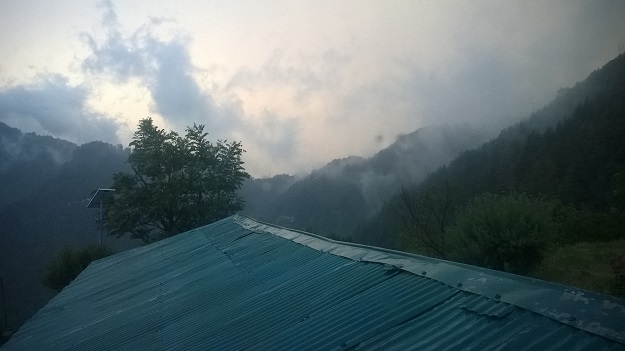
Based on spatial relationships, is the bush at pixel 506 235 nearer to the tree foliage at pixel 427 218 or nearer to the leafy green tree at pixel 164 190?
the tree foliage at pixel 427 218

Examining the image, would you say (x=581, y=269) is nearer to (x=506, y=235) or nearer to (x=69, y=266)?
(x=506, y=235)

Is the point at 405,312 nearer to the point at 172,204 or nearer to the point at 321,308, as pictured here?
the point at 321,308

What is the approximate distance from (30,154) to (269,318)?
76.1 metres

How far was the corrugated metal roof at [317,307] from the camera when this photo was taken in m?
2.65

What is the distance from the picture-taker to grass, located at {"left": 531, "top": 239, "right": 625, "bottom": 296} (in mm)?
12758

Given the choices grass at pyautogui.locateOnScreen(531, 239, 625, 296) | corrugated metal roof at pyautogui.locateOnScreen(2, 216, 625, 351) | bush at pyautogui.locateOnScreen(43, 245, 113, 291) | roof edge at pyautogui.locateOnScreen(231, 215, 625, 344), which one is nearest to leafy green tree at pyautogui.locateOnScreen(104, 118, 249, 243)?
bush at pyautogui.locateOnScreen(43, 245, 113, 291)

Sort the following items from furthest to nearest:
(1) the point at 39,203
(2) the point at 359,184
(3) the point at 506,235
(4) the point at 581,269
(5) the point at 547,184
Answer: (2) the point at 359,184 < (1) the point at 39,203 < (5) the point at 547,184 < (4) the point at 581,269 < (3) the point at 506,235

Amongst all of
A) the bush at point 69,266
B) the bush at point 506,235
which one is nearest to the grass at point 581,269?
the bush at point 506,235

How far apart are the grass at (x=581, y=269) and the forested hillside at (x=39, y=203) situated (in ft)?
106

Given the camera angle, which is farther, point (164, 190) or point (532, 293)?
point (164, 190)

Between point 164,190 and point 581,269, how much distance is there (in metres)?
19.5

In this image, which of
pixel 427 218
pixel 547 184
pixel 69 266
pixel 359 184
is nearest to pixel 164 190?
pixel 69 266

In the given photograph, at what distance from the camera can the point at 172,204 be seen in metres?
23.3

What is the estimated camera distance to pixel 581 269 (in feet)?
48.1
